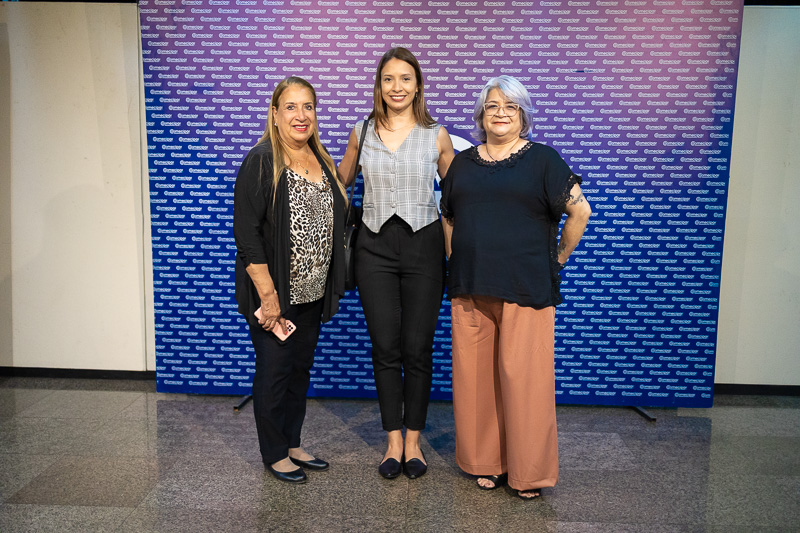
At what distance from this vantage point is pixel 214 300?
4.08m

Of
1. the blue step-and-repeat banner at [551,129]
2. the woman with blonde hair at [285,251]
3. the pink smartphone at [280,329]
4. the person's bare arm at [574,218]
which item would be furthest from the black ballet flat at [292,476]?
the person's bare arm at [574,218]

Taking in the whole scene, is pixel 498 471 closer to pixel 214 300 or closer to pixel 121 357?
pixel 214 300

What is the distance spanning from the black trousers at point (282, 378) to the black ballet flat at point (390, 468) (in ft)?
1.50

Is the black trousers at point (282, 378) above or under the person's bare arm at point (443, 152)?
under

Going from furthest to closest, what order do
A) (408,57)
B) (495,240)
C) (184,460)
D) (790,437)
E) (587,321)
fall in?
(587,321) < (790,437) < (184,460) < (408,57) < (495,240)

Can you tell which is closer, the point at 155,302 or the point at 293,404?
the point at 293,404

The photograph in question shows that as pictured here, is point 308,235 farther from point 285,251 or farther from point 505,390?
point 505,390

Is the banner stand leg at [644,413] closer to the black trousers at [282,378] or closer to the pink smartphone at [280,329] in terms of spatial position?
the black trousers at [282,378]

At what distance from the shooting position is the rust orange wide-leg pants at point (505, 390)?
8.87ft

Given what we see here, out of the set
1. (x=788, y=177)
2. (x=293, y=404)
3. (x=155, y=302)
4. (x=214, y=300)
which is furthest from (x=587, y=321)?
(x=155, y=302)

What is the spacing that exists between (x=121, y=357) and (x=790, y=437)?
13.9 ft

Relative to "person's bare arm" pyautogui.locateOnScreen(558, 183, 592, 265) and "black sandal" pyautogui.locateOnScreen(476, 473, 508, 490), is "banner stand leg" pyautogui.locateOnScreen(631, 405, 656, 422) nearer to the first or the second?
"black sandal" pyautogui.locateOnScreen(476, 473, 508, 490)

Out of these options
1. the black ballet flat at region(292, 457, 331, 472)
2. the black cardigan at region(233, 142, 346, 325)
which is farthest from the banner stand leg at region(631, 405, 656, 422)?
the black cardigan at region(233, 142, 346, 325)

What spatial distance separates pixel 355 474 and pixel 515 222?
1.42 meters
